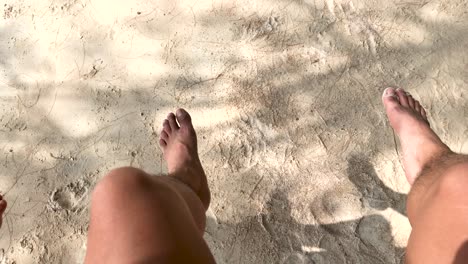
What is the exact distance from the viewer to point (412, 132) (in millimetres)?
2113

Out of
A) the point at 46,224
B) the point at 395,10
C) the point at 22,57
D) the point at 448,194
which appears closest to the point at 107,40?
the point at 22,57

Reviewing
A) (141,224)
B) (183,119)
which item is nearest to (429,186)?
(141,224)

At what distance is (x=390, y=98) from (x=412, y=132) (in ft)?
0.74

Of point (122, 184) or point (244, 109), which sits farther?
point (244, 109)

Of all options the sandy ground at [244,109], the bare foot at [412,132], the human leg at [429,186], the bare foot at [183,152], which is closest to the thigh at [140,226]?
the bare foot at [183,152]

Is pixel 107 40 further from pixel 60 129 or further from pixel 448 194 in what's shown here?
pixel 448 194

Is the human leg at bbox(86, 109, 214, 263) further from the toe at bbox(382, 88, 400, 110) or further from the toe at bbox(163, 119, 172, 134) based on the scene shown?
the toe at bbox(382, 88, 400, 110)

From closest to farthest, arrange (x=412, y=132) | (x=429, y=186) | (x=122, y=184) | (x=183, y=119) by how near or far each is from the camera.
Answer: (x=122, y=184), (x=429, y=186), (x=412, y=132), (x=183, y=119)

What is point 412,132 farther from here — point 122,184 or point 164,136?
point 122,184

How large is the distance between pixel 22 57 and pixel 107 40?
520 mm

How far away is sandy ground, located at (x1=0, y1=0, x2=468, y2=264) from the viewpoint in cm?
225

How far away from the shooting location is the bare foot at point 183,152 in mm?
2129

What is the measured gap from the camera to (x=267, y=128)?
2.41 metres

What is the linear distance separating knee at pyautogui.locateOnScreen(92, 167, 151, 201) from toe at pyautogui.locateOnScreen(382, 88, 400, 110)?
4.08ft
